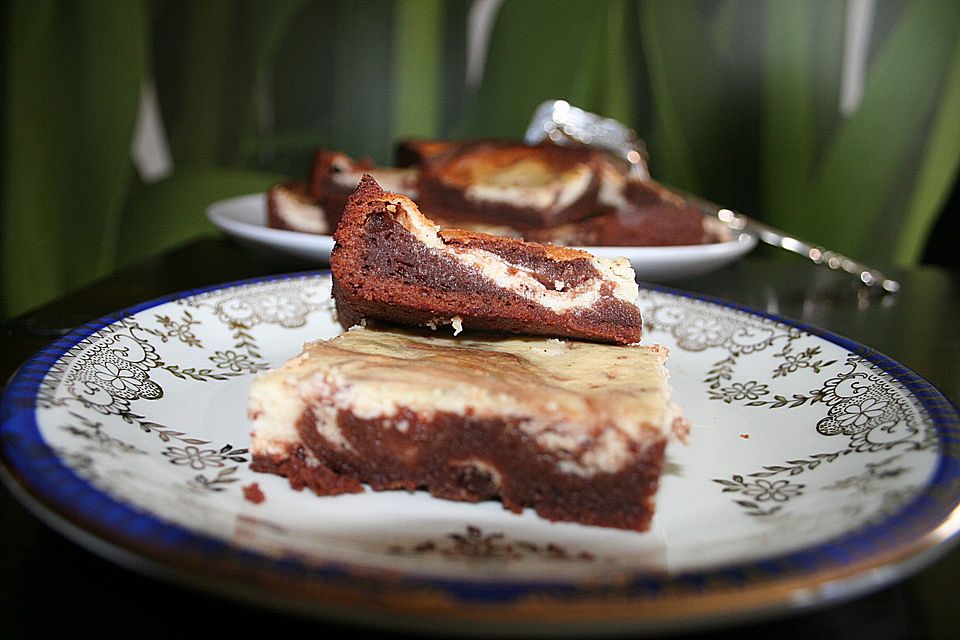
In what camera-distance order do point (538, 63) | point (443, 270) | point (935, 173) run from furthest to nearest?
point (538, 63) < point (935, 173) < point (443, 270)

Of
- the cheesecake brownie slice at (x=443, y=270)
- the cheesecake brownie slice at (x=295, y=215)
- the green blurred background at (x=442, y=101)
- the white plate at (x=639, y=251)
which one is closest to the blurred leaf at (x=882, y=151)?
the green blurred background at (x=442, y=101)

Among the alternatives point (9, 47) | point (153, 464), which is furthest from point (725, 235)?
point (9, 47)

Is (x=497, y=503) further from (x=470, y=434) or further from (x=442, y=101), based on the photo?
(x=442, y=101)

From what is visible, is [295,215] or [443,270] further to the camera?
[295,215]

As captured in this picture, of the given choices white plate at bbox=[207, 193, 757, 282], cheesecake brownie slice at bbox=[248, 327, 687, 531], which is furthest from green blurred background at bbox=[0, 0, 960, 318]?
cheesecake brownie slice at bbox=[248, 327, 687, 531]

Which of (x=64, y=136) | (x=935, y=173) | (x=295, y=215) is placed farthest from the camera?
(x=64, y=136)

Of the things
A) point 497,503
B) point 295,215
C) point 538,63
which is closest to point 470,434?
point 497,503
